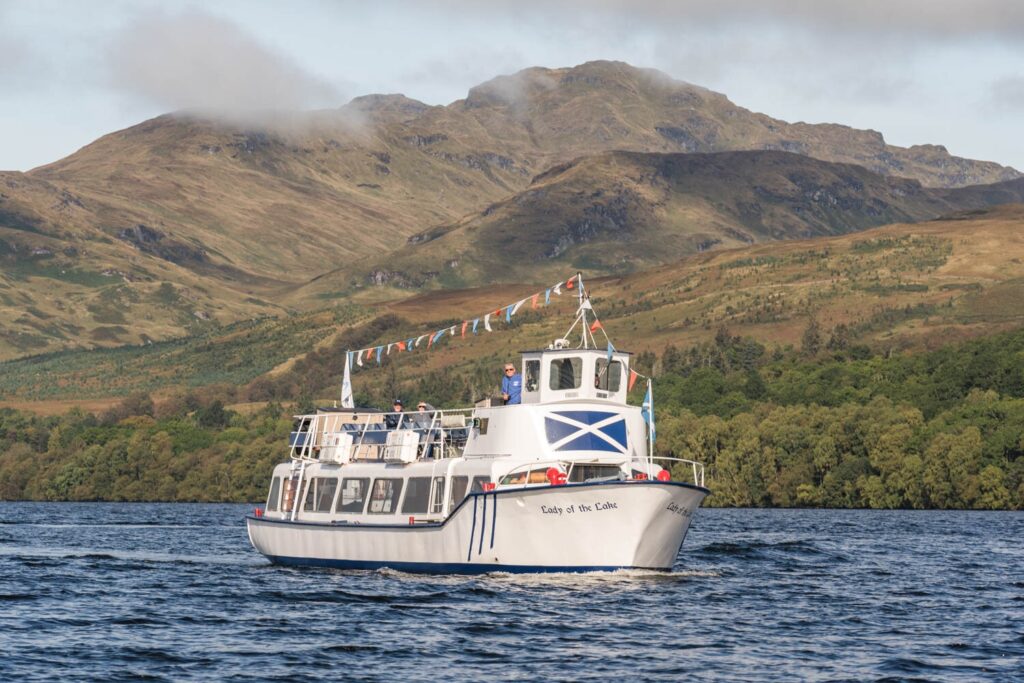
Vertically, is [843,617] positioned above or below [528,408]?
below

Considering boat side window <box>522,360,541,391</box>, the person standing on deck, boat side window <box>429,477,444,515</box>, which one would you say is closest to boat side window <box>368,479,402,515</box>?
boat side window <box>429,477,444,515</box>

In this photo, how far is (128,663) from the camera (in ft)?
150

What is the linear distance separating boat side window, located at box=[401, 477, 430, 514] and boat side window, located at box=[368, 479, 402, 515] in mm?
768

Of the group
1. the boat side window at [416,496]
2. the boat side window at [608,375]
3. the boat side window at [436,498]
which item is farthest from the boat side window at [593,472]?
the boat side window at [416,496]

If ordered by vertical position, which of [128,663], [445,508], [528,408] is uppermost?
[528,408]

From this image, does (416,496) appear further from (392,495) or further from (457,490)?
(457,490)

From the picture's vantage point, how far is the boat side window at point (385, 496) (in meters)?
69.1

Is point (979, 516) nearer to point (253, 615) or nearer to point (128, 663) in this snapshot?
point (253, 615)

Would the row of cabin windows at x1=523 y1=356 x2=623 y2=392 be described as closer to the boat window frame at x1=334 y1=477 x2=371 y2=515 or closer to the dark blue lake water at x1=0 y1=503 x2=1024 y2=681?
the dark blue lake water at x1=0 y1=503 x2=1024 y2=681

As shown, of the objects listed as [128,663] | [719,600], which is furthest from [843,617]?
[128,663]

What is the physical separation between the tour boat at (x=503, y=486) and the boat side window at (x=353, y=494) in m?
0.08

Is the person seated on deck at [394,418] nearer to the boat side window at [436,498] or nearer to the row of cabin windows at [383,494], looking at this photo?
the row of cabin windows at [383,494]

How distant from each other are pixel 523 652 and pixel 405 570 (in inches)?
791

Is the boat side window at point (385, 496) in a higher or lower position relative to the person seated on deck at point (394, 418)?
lower
